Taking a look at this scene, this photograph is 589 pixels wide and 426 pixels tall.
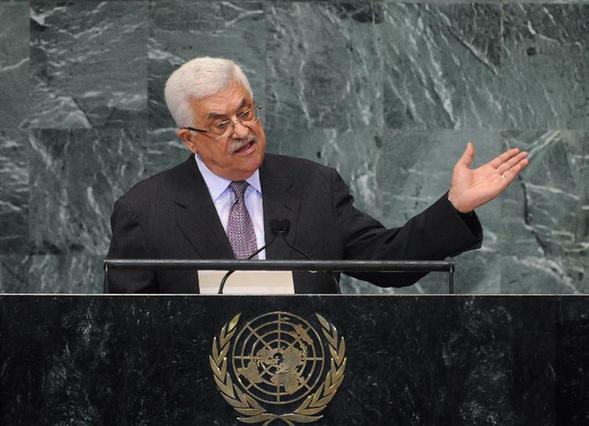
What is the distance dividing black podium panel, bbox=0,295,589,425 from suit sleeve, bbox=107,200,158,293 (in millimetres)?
1008

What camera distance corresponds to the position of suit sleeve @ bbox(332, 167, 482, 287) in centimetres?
432

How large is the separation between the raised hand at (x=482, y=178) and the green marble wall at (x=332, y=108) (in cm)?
232

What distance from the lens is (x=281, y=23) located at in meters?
6.53

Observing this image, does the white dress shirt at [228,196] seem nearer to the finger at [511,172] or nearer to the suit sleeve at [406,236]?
the suit sleeve at [406,236]

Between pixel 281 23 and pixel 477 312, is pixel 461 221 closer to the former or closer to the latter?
pixel 477 312

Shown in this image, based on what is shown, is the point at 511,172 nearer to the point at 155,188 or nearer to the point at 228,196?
the point at 228,196

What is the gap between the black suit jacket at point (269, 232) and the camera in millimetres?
4496

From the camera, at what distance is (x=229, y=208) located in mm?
4746

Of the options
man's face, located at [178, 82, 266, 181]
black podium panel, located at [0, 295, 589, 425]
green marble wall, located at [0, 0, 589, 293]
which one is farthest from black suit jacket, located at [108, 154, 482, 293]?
green marble wall, located at [0, 0, 589, 293]

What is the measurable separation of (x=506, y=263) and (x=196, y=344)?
341cm

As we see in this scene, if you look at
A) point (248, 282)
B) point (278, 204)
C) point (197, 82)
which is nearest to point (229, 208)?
point (278, 204)

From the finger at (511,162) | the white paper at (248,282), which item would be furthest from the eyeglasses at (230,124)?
the finger at (511,162)

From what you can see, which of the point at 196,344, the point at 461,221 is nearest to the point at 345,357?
the point at 196,344

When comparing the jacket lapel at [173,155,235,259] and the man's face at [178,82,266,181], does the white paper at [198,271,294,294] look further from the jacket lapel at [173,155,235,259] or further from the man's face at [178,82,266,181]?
the man's face at [178,82,266,181]
